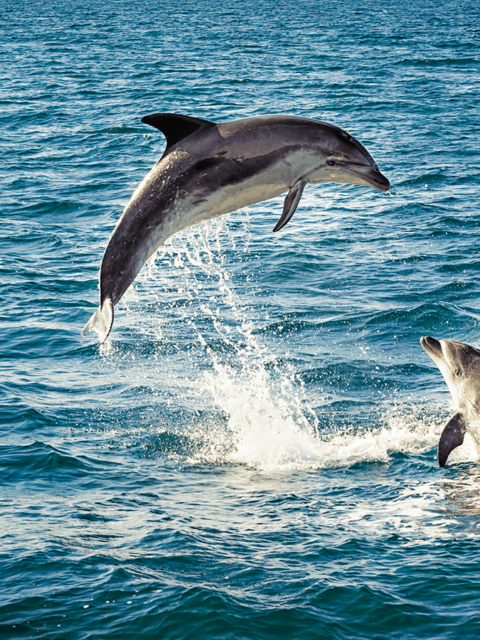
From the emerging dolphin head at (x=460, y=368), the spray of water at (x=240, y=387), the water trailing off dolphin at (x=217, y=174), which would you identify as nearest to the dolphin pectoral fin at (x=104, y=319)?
the water trailing off dolphin at (x=217, y=174)

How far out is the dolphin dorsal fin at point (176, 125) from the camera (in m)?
7.90

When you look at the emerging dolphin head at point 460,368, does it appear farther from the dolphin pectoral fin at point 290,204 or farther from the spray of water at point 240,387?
the dolphin pectoral fin at point 290,204

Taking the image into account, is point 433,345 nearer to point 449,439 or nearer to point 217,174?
point 449,439

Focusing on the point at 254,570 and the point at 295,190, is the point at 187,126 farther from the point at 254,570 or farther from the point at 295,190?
the point at 254,570

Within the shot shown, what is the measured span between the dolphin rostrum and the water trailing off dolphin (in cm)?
542

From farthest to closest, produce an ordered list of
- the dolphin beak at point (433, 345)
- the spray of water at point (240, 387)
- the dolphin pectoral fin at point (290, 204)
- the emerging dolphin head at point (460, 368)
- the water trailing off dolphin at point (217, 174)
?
1. the spray of water at point (240, 387)
2. the dolphin beak at point (433, 345)
3. the emerging dolphin head at point (460, 368)
4. the water trailing off dolphin at point (217, 174)
5. the dolphin pectoral fin at point (290, 204)

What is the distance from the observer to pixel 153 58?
168ft

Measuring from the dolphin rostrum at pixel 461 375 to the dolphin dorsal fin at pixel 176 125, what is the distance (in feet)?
20.1

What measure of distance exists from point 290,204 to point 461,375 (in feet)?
20.4

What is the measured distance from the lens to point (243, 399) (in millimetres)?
15719

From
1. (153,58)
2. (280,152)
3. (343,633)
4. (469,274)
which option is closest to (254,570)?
(343,633)

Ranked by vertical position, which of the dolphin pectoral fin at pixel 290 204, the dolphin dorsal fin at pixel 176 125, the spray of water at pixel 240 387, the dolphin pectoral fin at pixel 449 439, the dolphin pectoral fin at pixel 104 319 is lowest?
the spray of water at pixel 240 387

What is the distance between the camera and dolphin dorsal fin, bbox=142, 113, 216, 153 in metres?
7.90

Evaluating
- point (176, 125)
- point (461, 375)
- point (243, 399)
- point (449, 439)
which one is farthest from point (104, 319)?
point (243, 399)
